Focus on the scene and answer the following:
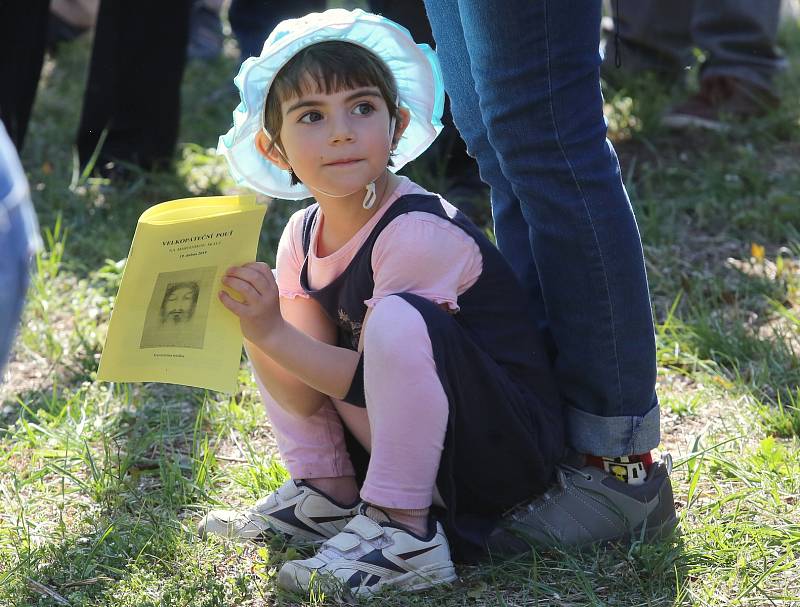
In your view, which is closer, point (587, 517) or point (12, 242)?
point (12, 242)

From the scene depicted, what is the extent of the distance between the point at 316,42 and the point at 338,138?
16 centimetres

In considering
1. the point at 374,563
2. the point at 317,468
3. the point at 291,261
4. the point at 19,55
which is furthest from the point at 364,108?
the point at 19,55

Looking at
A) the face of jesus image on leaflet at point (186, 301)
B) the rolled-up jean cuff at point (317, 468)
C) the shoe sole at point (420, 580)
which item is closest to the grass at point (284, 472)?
the shoe sole at point (420, 580)

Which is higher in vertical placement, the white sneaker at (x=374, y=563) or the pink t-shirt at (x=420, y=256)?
the pink t-shirt at (x=420, y=256)

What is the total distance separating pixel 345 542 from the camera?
168 cm

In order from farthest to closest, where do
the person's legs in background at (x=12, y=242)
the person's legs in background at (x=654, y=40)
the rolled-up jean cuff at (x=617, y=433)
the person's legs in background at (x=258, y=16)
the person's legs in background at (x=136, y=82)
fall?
the person's legs in background at (x=654, y=40) < the person's legs in background at (x=258, y=16) < the person's legs in background at (x=136, y=82) < the rolled-up jean cuff at (x=617, y=433) < the person's legs in background at (x=12, y=242)

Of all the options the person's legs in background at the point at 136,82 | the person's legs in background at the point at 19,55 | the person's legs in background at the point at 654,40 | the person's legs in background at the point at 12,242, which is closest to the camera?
the person's legs in background at the point at 12,242

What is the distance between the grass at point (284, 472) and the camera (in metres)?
1.70

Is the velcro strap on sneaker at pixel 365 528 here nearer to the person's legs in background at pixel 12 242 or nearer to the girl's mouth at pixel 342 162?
the girl's mouth at pixel 342 162

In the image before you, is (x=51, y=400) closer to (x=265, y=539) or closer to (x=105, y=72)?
(x=265, y=539)

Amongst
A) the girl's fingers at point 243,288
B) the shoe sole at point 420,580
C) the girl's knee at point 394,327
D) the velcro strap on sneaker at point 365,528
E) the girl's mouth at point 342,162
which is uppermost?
the girl's mouth at point 342,162

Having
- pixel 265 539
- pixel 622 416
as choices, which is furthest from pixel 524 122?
pixel 265 539

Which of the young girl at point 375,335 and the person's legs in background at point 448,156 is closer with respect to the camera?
the young girl at point 375,335

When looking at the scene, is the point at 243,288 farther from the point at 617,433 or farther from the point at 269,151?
the point at 617,433
